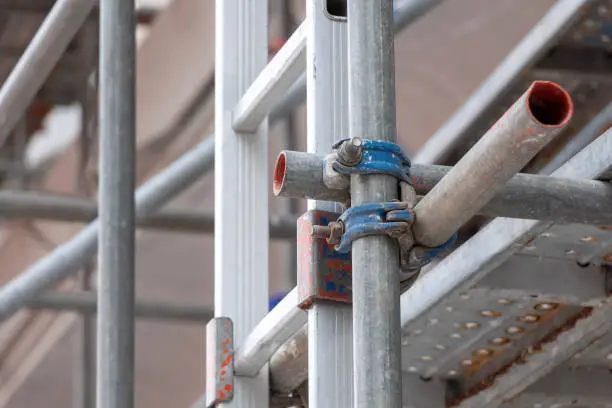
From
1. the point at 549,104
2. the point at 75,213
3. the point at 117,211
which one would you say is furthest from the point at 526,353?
the point at 75,213

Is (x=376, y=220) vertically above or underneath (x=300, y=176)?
underneath

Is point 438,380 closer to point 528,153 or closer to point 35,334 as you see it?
point 528,153

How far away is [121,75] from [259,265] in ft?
3.65

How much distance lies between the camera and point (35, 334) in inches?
598

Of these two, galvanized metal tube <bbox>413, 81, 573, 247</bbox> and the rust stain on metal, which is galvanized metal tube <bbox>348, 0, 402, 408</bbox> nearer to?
galvanized metal tube <bbox>413, 81, 573, 247</bbox>

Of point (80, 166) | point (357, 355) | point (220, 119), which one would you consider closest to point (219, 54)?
point (220, 119)

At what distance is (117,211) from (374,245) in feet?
7.81

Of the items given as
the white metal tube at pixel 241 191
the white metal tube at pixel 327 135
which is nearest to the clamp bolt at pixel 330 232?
the white metal tube at pixel 327 135

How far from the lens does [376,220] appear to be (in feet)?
14.2

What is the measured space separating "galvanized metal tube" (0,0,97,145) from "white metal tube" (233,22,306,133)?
1.46 m

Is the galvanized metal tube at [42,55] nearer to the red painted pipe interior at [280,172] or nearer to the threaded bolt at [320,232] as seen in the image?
the threaded bolt at [320,232]

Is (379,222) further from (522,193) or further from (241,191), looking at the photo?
(241,191)

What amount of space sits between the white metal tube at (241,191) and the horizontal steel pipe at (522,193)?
5.19ft

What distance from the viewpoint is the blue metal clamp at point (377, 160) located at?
4.36 meters
